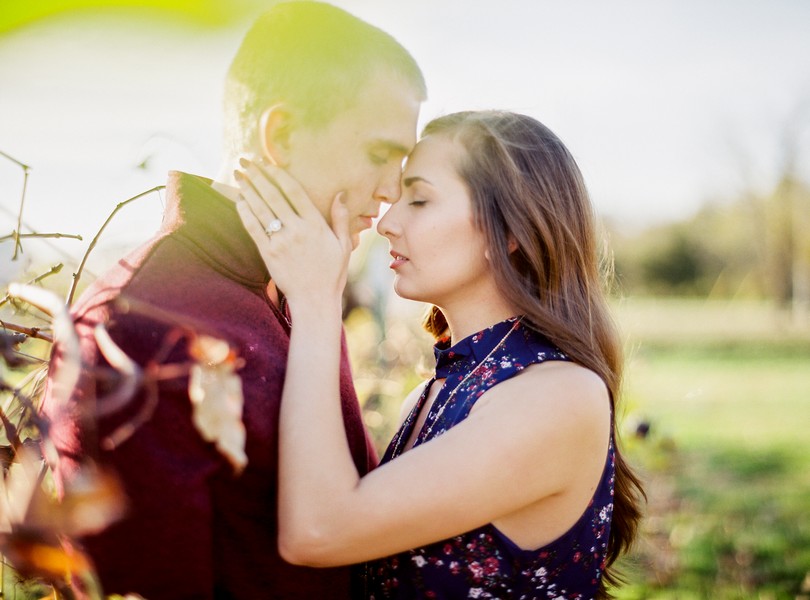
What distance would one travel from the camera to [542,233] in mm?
2062

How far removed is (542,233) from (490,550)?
814 mm

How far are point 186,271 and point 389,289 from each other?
163 inches

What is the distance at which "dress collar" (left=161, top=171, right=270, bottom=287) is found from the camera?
5.41ft

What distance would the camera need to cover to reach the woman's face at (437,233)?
6.64 ft

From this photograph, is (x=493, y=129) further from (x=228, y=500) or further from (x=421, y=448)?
(x=228, y=500)

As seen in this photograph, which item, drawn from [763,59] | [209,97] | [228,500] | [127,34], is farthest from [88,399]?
[763,59]

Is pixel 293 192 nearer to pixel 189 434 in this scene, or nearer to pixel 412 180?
pixel 412 180

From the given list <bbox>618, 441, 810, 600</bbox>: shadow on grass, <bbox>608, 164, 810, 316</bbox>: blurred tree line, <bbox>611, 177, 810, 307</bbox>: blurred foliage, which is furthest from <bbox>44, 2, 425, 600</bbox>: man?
<bbox>611, 177, 810, 307</bbox>: blurred foliage

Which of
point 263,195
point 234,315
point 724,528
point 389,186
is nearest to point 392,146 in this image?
point 389,186

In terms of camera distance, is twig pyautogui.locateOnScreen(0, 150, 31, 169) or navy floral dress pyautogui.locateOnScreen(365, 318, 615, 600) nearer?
twig pyautogui.locateOnScreen(0, 150, 31, 169)

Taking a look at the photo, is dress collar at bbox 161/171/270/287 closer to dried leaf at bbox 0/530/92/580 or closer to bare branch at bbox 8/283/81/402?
bare branch at bbox 8/283/81/402

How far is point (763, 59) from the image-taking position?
23.3 m

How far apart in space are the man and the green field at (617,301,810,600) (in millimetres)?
1069

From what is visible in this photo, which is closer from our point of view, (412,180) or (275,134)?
(275,134)
